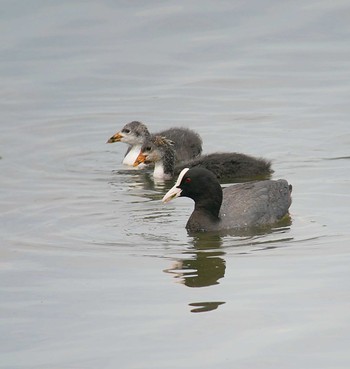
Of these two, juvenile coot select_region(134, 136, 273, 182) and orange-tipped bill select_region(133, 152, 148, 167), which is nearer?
juvenile coot select_region(134, 136, 273, 182)

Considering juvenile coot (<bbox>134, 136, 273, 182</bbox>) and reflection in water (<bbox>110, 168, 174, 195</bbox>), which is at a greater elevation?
juvenile coot (<bbox>134, 136, 273, 182</bbox>)

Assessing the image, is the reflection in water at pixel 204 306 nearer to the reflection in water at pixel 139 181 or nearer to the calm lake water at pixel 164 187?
the calm lake water at pixel 164 187

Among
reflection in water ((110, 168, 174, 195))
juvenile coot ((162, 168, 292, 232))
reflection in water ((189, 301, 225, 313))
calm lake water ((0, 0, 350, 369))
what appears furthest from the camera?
reflection in water ((110, 168, 174, 195))

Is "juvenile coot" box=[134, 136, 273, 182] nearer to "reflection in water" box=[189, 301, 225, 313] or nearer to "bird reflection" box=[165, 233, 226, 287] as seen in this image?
"bird reflection" box=[165, 233, 226, 287]

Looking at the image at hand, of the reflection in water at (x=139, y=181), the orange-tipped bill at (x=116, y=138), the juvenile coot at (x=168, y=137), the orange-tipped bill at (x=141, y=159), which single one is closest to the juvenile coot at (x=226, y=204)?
the reflection in water at (x=139, y=181)

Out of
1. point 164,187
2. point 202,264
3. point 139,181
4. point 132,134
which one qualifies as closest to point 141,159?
point 132,134

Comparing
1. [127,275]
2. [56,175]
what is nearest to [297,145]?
[56,175]

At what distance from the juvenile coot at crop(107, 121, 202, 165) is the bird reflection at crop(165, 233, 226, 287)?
4.39 metres

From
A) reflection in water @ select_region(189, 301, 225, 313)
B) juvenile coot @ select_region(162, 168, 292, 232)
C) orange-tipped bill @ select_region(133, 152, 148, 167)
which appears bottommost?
reflection in water @ select_region(189, 301, 225, 313)

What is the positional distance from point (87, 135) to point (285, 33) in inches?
208

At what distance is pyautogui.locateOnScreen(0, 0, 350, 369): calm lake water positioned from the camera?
949 centimetres

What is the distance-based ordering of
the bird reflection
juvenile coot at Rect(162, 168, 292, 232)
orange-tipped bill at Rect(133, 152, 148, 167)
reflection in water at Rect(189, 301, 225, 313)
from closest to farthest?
reflection in water at Rect(189, 301, 225, 313) < the bird reflection < juvenile coot at Rect(162, 168, 292, 232) < orange-tipped bill at Rect(133, 152, 148, 167)

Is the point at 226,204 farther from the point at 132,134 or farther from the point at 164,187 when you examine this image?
the point at 132,134

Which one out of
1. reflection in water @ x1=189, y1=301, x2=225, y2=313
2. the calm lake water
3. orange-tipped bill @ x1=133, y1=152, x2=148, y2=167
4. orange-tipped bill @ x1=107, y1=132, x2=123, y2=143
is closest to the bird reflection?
the calm lake water
